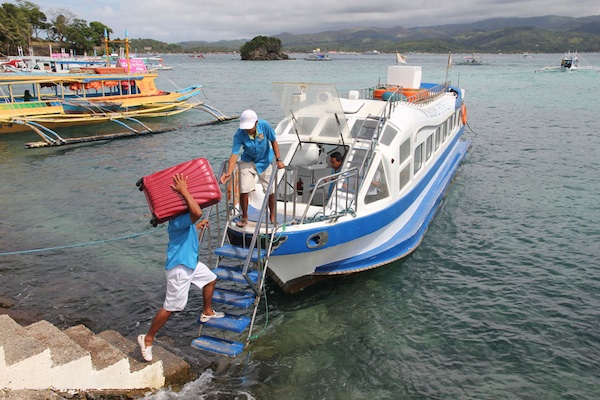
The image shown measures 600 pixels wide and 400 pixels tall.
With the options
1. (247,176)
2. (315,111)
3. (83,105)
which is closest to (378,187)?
(315,111)

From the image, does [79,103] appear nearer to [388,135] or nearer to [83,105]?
[83,105]

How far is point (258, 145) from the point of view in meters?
7.84

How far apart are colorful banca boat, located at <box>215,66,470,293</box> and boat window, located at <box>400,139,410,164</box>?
23 mm

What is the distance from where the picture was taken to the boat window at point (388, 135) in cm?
1015

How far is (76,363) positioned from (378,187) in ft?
21.0

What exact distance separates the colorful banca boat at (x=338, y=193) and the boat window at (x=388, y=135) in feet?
0.07

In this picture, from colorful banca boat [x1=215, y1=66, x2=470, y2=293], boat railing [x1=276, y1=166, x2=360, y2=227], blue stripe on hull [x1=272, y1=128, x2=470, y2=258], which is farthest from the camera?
boat railing [x1=276, y1=166, x2=360, y2=227]

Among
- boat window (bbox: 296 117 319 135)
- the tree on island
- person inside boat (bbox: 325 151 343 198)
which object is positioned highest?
the tree on island

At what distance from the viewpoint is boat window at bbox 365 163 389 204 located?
9594mm

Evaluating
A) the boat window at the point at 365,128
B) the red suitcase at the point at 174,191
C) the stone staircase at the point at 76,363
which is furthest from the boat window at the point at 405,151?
the stone staircase at the point at 76,363

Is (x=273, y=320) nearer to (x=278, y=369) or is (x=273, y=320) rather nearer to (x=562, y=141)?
(x=278, y=369)

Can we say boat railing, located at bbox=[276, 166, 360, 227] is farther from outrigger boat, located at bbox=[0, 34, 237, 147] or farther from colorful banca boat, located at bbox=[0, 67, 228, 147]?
outrigger boat, located at bbox=[0, 34, 237, 147]

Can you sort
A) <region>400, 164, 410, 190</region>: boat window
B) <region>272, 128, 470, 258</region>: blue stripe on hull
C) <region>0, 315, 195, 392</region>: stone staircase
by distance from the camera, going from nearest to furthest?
1. <region>0, 315, 195, 392</region>: stone staircase
2. <region>272, 128, 470, 258</region>: blue stripe on hull
3. <region>400, 164, 410, 190</region>: boat window

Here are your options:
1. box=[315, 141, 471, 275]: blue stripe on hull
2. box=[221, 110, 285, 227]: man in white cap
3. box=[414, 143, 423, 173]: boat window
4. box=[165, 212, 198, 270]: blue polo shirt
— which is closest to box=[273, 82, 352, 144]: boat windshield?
box=[221, 110, 285, 227]: man in white cap
